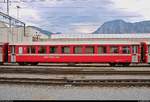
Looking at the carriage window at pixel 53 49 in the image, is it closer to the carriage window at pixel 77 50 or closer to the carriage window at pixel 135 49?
the carriage window at pixel 77 50

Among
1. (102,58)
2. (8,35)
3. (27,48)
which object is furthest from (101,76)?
(8,35)

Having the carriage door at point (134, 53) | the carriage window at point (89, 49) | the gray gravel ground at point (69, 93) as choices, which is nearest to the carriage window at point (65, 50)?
the carriage window at point (89, 49)

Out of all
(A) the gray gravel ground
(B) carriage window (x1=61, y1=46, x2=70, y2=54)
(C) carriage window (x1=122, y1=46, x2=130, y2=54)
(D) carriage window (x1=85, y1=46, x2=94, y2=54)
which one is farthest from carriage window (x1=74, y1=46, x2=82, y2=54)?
(A) the gray gravel ground

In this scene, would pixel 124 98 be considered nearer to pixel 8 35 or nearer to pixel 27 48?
pixel 27 48

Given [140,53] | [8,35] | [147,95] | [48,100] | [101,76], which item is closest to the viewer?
[48,100]

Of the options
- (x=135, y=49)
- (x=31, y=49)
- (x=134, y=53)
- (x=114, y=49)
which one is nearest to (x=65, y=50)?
(x=31, y=49)

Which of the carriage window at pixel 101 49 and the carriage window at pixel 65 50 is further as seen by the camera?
the carriage window at pixel 65 50

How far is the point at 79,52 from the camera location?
110ft

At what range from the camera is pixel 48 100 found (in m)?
12.8

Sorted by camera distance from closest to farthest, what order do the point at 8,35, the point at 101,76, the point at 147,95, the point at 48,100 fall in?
the point at 48,100 → the point at 147,95 → the point at 101,76 → the point at 8,35

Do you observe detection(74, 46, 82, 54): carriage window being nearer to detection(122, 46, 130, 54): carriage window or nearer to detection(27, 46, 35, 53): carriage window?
detection(122, 46, 130, 54): carriage window

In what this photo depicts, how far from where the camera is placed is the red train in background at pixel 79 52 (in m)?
32.6

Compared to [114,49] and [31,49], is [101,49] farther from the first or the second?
[31,49]

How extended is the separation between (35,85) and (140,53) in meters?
18.2
